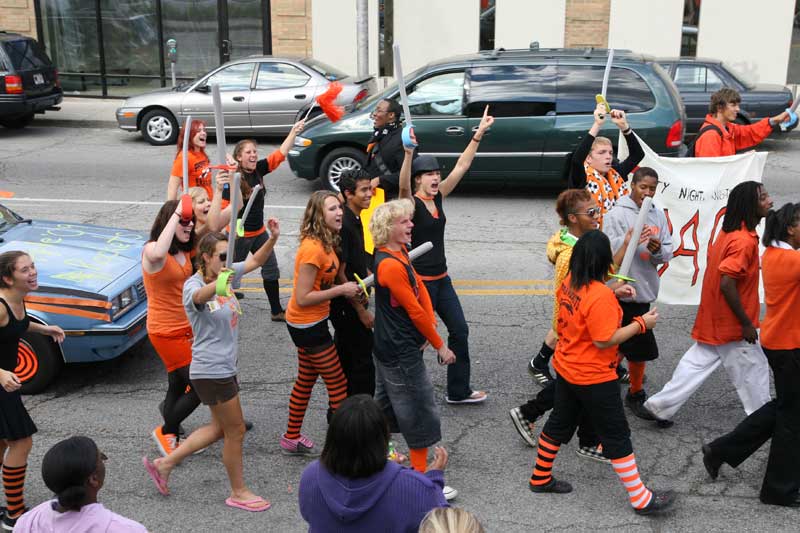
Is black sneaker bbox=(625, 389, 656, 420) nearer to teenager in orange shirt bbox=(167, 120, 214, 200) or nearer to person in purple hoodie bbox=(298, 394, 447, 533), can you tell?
person in purple hoodie bbox=(298, 394, 447, 533)

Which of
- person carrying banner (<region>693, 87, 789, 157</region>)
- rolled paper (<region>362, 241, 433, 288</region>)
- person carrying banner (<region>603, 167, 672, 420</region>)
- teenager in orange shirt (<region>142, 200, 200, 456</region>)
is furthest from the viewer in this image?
person carrying banner (<region>693, 87, 789, 157</region>)

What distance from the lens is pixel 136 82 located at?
2158cm

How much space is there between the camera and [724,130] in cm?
804

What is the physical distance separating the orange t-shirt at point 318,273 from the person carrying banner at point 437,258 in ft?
2.62

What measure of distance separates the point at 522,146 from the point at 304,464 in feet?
23.9

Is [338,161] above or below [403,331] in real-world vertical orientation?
below

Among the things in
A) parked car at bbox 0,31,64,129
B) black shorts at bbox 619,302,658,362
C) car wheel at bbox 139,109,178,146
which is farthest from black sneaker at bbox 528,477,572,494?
parked car at bbox 0,31,64,129

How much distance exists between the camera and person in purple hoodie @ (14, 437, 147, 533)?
3320 mm

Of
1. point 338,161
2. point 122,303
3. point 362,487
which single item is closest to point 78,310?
point 122,303

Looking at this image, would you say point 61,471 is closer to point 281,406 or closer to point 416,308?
point 416,308

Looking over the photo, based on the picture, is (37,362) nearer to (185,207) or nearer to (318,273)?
(185,207)

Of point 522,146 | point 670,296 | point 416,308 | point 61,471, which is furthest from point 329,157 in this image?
point 61,471

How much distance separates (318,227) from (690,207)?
355 centimetres

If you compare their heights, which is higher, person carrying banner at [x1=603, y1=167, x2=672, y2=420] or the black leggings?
person carrying banner at [x1=603, y1=167, x2=672, y2=420]
